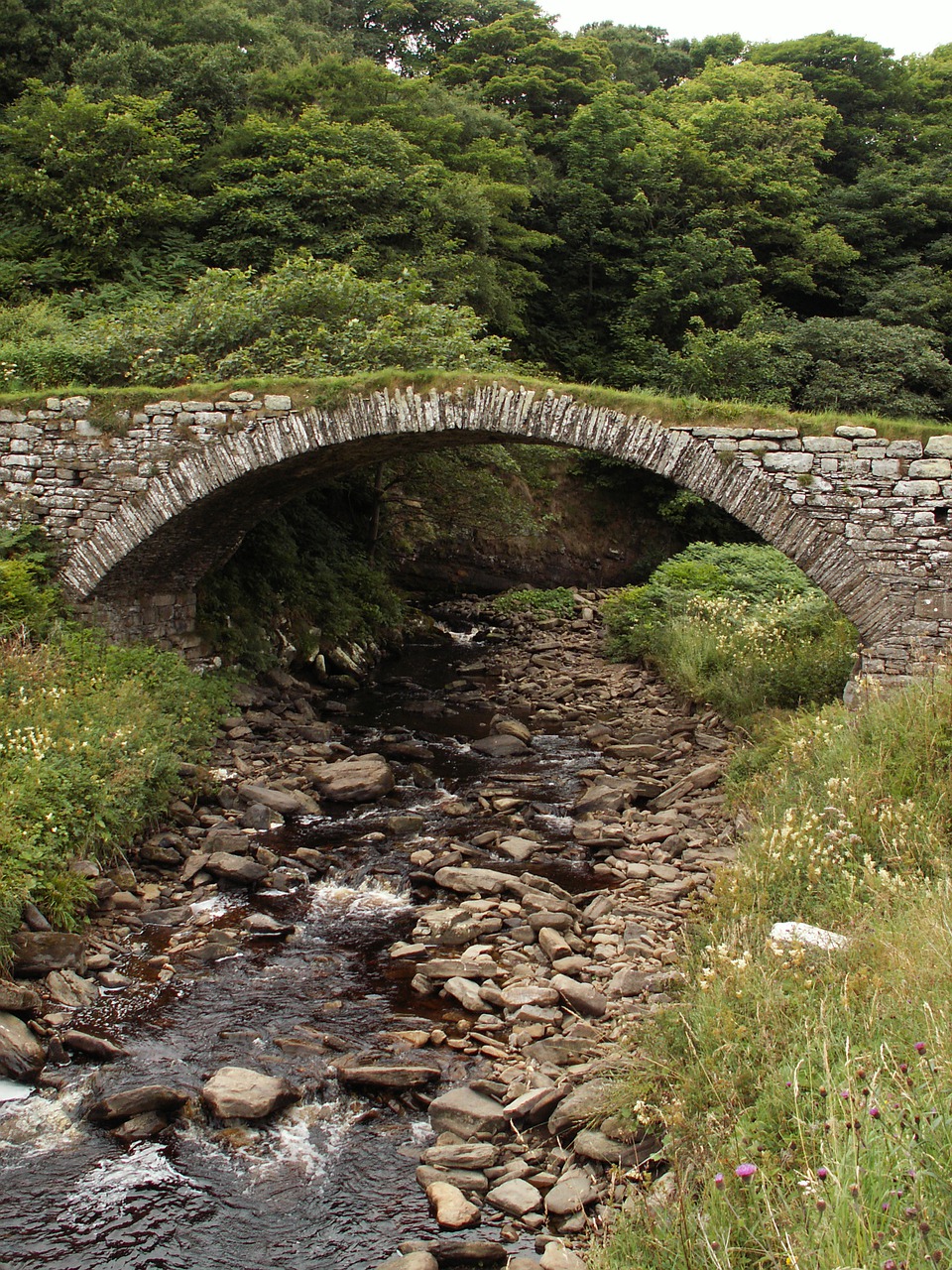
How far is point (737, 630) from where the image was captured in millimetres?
11562

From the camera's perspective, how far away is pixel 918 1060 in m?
2.73

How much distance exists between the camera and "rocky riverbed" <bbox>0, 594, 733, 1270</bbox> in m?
3.86

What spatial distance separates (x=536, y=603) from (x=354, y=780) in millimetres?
10064

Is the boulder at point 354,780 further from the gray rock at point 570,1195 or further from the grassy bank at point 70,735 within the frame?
the gray rock at point 570,1195

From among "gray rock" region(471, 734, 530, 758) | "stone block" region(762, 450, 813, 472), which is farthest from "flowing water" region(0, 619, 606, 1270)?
"stone block" region(762, 450, 813, 472)

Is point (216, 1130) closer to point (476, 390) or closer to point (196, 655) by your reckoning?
point (476, 390)

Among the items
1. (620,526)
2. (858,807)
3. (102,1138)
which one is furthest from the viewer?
(620,526)

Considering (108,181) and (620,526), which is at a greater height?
(108,181)

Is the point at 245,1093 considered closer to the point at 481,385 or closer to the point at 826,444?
the point at 481,385

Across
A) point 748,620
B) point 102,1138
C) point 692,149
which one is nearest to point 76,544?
point 102,1138

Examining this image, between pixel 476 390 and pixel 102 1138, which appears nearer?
pixel 102 1138

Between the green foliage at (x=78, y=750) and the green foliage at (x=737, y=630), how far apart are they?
5.44 m

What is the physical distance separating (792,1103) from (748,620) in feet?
29.1

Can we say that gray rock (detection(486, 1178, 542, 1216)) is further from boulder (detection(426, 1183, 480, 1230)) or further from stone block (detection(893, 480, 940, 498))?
stone block (detection(893, 480, 940, 498))
